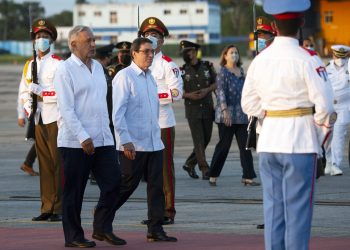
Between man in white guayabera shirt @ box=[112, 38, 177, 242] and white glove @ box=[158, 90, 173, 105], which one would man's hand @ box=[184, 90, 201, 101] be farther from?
man in white guayabera shirt @ box=[112, 38, 177, 242]

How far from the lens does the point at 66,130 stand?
1081 centimetres

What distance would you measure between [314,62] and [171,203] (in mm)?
4545

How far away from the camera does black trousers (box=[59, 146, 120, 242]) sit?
→ 10.8m

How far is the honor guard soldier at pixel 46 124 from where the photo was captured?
1266 cm

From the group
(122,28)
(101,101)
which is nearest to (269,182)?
(101,101)

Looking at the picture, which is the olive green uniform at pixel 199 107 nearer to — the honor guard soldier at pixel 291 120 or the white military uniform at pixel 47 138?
the white military uniform at pixel 47 138

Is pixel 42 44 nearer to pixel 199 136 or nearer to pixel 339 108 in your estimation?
pixel 199 136

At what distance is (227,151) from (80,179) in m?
5.79

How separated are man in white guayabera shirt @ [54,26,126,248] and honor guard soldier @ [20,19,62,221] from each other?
158 centimetres

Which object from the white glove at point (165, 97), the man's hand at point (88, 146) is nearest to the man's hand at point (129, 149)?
the man's hand at point (88, 146)

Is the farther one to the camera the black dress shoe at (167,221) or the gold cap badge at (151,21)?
the gold cap badge at (151,21)

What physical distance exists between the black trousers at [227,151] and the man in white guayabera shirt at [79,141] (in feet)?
17.6

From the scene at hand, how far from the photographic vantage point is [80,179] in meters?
10.9

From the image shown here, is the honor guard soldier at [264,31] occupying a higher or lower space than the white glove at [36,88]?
higher
